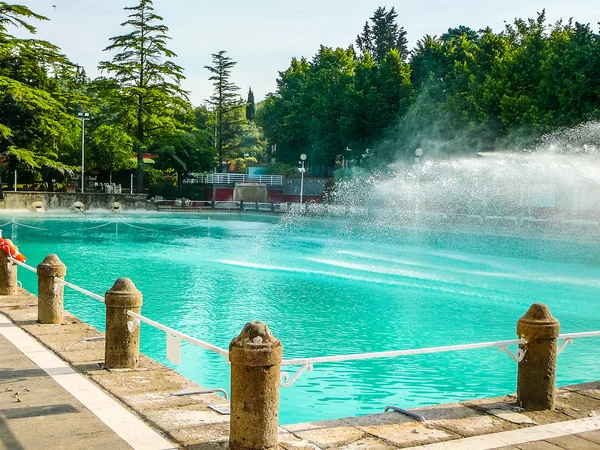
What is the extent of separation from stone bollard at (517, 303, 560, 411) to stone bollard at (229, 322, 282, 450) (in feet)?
8.93

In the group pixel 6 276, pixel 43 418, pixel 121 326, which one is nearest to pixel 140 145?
pixel 6 276

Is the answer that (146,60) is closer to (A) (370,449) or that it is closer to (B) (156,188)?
(B) (156,188)

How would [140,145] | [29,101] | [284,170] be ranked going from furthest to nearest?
[284,170] < [140,145] < [29,101]

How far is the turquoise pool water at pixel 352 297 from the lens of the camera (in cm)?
1138

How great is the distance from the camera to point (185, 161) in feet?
226

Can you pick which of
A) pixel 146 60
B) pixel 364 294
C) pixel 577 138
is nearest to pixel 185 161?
pixel 146 60

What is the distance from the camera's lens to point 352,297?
18.4 metres

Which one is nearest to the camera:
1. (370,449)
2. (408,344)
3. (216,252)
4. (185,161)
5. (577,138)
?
(370,449)

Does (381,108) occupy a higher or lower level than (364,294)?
higher

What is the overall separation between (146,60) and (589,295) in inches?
2038

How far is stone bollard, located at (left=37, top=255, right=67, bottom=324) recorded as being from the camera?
34.3 ft

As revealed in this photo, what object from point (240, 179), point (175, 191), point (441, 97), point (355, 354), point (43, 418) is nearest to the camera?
point (43, 418)

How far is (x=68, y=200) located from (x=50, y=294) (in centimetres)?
4459

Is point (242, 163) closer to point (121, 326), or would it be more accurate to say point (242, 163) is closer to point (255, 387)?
point (121, 326)
